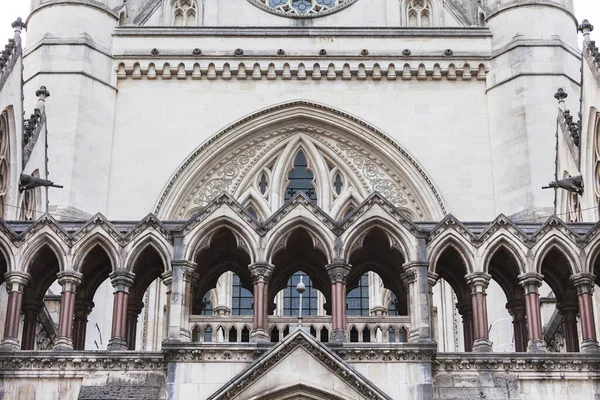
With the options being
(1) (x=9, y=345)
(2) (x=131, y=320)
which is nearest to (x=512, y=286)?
(2) (x=131, y=320)

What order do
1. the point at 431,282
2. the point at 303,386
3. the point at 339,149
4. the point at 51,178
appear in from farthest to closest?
1. the point at 339,149
2. the point at 51,178
3. the point at 431,282
4. the point at 303,386

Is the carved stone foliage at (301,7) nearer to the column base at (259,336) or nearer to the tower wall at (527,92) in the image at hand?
the tower wall at (527,92)

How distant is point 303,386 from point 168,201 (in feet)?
37.3

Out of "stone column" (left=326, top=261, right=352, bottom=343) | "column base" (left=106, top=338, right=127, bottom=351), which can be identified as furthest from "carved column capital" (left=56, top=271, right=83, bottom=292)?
"stone column" (left=326, top=261, right=352, bottom=343)

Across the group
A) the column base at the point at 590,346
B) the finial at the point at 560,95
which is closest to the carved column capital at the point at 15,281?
the column base at the point at 590,346

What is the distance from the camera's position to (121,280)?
24.3m

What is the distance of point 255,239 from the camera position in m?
24.5

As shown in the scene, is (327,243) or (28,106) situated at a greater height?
(28,106)

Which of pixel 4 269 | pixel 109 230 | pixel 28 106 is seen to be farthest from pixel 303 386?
pixel 28 106

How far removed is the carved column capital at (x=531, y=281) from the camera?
24.2 metres

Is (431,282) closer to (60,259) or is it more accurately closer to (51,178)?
(60,259)

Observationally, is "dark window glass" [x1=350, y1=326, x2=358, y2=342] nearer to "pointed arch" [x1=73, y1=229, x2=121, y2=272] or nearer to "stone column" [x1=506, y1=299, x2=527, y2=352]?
"stone column" [x1=506, y1=299, x2=527, y2=352]

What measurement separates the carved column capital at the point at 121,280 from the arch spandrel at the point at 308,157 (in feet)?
28.4

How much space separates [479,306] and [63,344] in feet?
25.2
